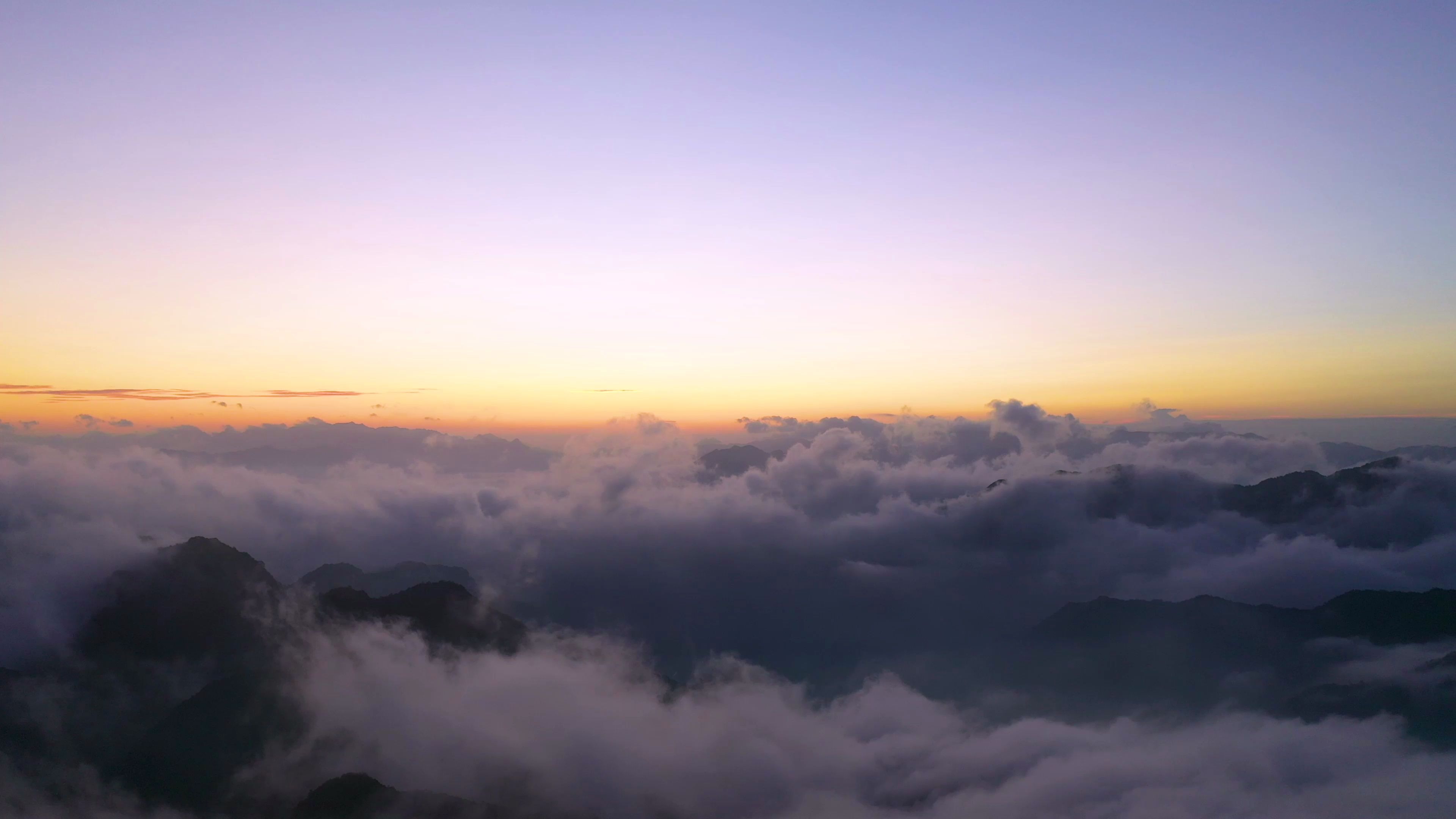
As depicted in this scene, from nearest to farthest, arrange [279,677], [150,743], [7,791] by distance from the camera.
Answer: [7,791] → [150,743] → [279,677]

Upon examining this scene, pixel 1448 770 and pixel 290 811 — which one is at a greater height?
pixel 1448 770

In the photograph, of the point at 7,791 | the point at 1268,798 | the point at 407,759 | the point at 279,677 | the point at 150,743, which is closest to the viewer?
the point at 1268,798

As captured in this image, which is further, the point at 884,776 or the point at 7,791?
the point at 884,776

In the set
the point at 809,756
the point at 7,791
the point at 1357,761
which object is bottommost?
the point at 809,756

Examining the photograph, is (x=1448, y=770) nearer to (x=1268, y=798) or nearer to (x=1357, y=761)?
(x=1357, y=761)

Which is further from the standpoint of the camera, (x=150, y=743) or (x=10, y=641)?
(x=10, y=641)

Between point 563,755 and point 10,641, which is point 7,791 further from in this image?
point 563,755

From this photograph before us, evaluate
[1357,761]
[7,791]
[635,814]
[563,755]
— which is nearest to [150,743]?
[7,791]

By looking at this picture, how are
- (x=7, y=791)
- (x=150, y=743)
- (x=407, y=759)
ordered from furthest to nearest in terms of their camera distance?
(x=407, y=759), (x=150, y=743), (x=7, y=791)

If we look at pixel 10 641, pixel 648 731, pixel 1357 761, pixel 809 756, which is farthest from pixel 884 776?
pixel 10 641
